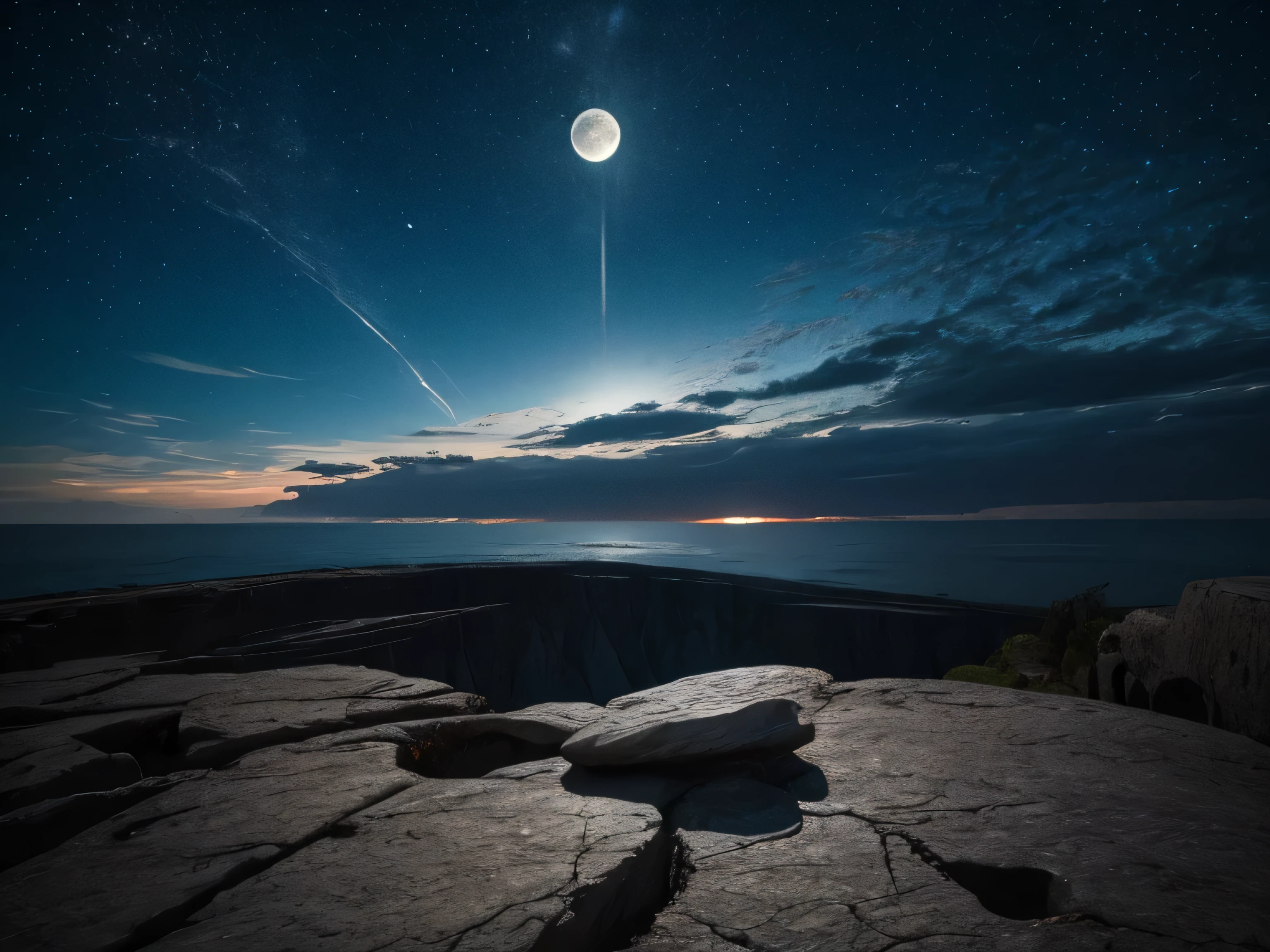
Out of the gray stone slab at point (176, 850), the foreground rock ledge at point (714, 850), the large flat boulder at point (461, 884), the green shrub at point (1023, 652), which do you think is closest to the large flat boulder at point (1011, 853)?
the foreground rock ledge at point (714, 850)

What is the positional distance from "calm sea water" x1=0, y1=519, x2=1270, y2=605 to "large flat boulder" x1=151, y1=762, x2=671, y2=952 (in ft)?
33.2

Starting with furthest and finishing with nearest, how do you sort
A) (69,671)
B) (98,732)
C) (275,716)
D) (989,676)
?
(989,676)
(69,671)
(275,716)
(98,732)

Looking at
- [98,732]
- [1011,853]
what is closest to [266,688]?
[98,732]

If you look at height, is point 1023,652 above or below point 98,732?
below

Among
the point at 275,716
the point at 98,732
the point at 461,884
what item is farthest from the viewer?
the point at 275,716

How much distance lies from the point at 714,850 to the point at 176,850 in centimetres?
238

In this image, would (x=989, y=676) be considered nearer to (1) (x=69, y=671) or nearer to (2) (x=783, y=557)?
(1) (x=69, y=671)

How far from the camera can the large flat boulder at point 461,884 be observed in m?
1.80

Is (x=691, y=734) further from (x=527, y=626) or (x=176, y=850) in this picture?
(x=527, y=626)

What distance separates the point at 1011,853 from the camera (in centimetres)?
211

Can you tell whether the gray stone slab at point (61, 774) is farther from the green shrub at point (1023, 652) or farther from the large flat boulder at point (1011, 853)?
the green shrub at point (1023, 652)

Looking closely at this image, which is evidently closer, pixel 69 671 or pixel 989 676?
Answer: pixel 69 671

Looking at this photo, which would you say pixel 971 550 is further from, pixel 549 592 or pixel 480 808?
pixel 480 808

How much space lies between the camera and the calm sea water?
30578 millimetres
